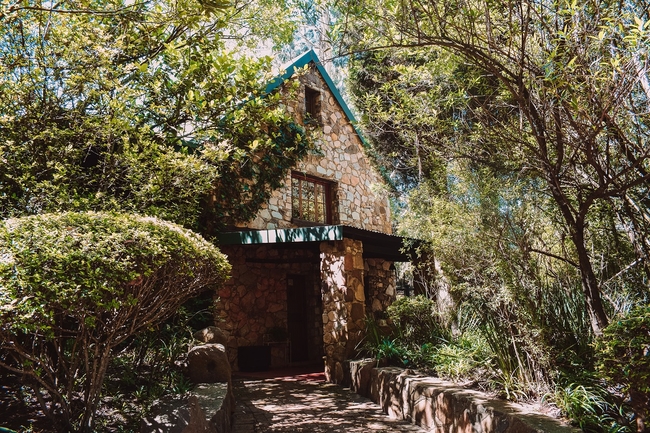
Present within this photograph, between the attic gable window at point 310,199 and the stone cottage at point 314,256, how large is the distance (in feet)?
0.08

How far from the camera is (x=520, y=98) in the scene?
3025 mm

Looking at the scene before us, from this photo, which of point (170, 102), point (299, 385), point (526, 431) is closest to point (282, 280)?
point (299, 385)

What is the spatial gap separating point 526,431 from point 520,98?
7.43 feet

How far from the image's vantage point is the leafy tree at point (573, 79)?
2883 millimetres

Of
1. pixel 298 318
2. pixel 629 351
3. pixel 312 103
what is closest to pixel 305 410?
pixel 629 351

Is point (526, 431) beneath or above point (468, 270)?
beneath

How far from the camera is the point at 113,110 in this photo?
588cm

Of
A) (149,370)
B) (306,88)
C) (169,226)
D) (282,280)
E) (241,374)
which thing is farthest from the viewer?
(306,88)

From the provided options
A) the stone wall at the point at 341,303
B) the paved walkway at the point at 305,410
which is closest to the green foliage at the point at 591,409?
the paved walkway at the point at 305,410

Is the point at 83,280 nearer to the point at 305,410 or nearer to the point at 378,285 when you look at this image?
the point at 305,410

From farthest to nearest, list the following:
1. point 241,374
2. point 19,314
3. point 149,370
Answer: point 241,374 → point 149,370 → point 19,314

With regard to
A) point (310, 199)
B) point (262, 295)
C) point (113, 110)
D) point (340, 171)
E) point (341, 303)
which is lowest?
point (341, 303)

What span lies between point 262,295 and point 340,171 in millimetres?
3622

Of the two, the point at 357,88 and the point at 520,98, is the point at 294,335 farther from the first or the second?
the point at 520,98
